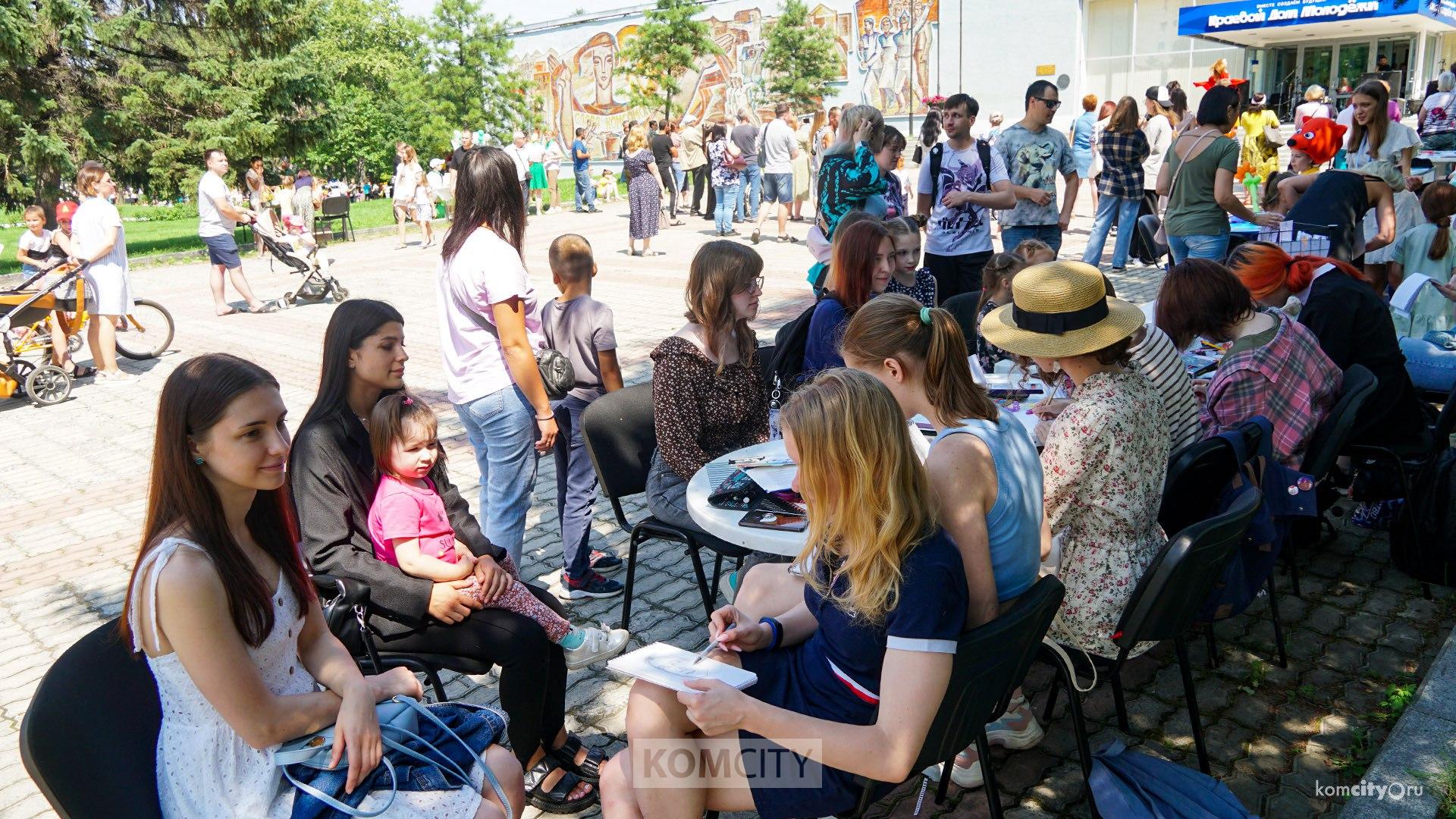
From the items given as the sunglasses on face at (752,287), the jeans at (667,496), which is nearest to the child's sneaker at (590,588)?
the jeans at (667,496)

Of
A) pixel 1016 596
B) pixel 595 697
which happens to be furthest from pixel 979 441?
pixel 595 697

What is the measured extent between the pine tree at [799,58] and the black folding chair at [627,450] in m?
40.4

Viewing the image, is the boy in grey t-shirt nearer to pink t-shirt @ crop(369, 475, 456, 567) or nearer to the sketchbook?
pink t-shirt @ crop(369, 475, 456, 567)

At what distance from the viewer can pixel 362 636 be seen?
291 cm

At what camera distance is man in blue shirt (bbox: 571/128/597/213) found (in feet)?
70.2

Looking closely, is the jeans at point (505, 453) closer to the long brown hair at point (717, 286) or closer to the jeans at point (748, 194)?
the long brown hair at point (717, 286)

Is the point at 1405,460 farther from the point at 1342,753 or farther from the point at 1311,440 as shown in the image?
the point at 1342,753

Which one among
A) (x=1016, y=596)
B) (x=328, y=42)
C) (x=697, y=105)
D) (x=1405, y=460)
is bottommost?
(x=1405, y=460)

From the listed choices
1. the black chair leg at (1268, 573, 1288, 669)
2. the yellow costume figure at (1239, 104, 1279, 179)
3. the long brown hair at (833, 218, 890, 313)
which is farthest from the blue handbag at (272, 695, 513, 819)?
the yellow costume figure at (1239, 104, 1279, 179)

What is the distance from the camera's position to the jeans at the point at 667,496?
146 inches

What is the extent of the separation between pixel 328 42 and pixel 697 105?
18086 millimetres

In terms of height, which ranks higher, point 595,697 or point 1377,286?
point 1377,286

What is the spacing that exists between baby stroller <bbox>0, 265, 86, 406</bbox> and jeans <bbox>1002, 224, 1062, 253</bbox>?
7.68 m

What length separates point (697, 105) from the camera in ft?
171
